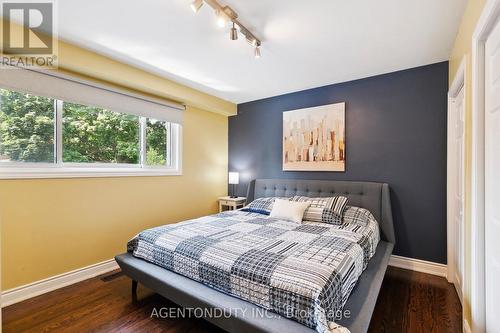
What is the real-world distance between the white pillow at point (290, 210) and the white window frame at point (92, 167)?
1.61m

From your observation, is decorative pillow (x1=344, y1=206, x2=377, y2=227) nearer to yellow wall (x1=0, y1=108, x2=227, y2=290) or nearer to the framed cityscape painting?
the framed cityscape painting

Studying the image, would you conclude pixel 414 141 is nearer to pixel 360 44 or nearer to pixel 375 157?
pixel 375 157

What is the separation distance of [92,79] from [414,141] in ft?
12.2

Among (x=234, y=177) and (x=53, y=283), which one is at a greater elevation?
(x=234, y=177)

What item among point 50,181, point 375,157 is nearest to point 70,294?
point 50,181

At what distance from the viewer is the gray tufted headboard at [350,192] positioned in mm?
2774

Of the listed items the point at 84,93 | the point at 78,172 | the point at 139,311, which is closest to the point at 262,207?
the point at 139,311

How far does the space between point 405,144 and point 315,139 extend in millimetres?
1101

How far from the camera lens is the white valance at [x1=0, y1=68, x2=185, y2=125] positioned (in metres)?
2.07

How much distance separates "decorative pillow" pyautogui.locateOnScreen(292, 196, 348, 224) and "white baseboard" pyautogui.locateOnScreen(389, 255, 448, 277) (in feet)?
3.03

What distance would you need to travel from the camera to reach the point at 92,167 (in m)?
2.72

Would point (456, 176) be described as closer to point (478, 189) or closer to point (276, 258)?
point (478, 189)

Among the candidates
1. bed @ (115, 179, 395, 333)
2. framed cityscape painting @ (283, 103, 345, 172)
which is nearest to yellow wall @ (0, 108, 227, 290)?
bed @ (115, 179, 395, 333)

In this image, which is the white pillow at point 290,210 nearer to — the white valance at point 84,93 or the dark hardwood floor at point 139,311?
the dark hardwood floor at point 139,311
